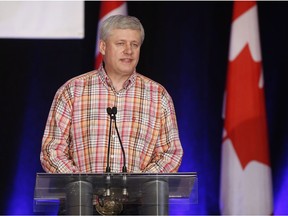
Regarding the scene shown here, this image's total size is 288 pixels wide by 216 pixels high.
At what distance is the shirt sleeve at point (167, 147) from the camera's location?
4.14 metres

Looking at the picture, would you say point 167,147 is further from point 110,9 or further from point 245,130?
point 110,9

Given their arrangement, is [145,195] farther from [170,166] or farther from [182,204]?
[170,166]

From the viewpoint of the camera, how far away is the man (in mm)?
4188

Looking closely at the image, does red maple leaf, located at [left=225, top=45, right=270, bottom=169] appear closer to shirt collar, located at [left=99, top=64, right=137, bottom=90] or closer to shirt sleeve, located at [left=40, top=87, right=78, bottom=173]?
shirt collar, located at [left=99, top=64, right=137, bottom=90]

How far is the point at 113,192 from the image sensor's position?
345 cm

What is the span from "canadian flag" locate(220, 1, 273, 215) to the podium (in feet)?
8.51

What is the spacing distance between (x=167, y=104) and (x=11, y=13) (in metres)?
2.12

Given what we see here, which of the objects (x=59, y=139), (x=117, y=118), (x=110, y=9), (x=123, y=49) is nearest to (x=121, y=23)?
(x=123, y=49)

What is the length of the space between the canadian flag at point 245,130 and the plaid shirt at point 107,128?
1770mm

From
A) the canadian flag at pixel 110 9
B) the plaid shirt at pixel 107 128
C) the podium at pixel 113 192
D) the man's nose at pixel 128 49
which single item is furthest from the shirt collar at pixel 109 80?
the canadian flag at pixel 110 9

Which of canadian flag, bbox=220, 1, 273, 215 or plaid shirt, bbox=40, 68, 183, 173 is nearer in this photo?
plaid shirt, bbox=40, 68, 183, 173

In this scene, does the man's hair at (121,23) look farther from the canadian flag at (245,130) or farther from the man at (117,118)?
the canadian flag at (245,130)

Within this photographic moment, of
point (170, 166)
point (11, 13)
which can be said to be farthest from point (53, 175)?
point (11, 13)

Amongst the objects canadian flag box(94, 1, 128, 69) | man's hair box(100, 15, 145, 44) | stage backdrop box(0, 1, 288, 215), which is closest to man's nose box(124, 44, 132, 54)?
man's hair box(100, 15, 145, 44)
